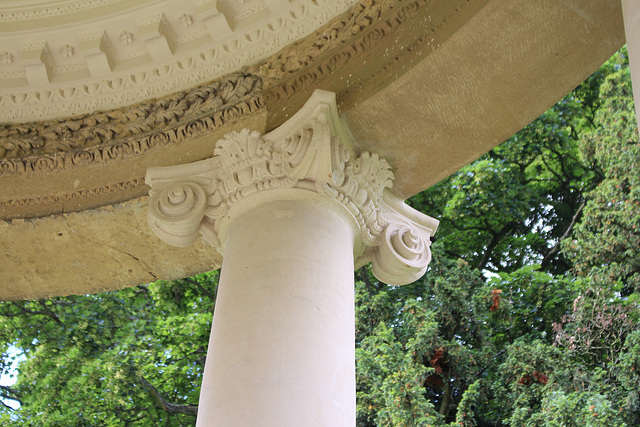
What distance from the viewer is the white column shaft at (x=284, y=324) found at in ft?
26.6

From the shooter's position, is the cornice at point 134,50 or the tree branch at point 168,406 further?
the tree branch at point 168,406

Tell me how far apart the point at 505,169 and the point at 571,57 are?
67.5 ft

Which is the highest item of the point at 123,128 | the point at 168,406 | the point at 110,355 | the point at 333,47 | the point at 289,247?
the point at 110,355

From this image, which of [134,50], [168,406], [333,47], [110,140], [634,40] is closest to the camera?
[634,40]

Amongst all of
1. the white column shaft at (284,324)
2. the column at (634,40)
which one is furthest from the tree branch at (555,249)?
the column at (634,40)

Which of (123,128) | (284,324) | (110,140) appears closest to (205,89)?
(123,128)

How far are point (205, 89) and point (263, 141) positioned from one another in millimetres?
1896

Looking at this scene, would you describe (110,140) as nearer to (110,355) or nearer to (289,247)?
(289,247)

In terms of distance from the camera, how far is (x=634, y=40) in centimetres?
703

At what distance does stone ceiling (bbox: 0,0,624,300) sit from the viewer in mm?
9766

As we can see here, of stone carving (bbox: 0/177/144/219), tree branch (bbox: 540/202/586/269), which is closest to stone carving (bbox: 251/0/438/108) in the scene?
stone carving (bbox: 0/177/144/219)

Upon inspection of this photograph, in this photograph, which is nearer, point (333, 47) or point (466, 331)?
point (333, 47)

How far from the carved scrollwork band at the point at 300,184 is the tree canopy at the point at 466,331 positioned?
10.5 m

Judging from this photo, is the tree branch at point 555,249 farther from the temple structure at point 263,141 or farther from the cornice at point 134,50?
the cornice at point 134,50
